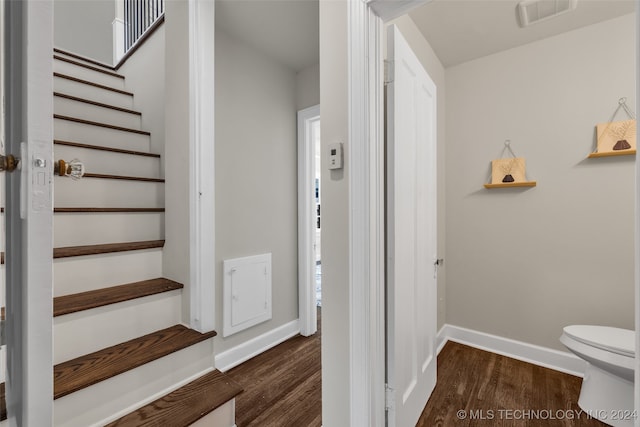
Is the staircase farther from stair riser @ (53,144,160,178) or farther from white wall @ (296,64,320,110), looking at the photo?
white wall @ (296,64,320,110)

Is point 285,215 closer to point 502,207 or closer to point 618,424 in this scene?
point 502,207

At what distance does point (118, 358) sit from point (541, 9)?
300 centimetres

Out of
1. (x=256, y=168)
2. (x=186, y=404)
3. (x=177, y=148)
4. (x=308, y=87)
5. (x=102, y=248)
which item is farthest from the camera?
(x=308, y=87)

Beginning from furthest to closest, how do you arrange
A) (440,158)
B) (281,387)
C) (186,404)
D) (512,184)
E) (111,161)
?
1. (440,158)
2. (512,184)
3. (111,161)
4. (281,387)
5. (186,404)

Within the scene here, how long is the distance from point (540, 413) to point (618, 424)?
345mm

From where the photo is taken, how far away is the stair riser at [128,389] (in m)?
1.09

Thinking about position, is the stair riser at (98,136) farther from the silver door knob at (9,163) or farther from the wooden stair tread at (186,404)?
the silver door knob at (9,163)

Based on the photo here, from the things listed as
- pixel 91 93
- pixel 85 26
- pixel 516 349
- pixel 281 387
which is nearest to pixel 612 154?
pixel 516 349

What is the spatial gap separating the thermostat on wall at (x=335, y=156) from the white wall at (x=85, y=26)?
4375 millimetres

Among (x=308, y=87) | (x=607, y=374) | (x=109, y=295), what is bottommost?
(x=607, y=374)

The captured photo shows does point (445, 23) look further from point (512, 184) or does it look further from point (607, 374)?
point (607, 374)

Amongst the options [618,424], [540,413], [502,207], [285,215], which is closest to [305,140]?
[285,215]

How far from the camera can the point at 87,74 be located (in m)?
2.59

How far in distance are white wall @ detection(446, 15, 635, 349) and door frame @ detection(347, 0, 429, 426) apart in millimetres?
1625
